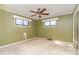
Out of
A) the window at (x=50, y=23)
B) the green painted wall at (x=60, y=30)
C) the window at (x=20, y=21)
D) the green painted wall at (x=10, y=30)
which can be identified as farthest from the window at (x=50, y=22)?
the window at (x=20, y=21)

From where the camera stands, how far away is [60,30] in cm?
273

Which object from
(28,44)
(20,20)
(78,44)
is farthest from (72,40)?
(20,20)

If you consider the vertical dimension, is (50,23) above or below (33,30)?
above

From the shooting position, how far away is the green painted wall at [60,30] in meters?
2.64

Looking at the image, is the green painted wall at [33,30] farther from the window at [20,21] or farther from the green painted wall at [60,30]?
the window at [20,21]

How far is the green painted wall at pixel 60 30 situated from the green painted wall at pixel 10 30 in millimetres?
320

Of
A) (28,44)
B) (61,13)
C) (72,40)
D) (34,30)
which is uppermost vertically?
(61,13)

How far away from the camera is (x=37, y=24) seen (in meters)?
2.88

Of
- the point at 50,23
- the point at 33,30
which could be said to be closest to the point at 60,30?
the point at 50,23

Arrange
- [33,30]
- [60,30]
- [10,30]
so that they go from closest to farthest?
[60,30]
[33,30]
[10,30]

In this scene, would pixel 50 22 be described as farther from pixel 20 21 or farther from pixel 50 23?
pixel 20 21

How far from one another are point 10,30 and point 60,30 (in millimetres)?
2040

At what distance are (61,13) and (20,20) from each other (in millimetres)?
1569
